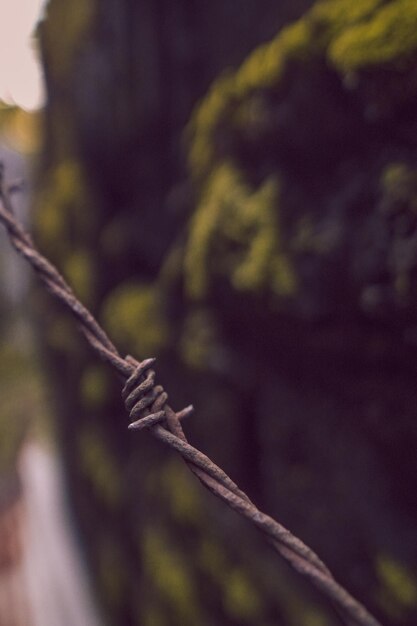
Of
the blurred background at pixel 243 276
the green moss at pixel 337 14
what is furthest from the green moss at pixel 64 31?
the green moss at pixel 337 14

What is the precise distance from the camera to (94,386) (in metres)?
1.91

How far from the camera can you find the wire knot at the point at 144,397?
483 millimetres

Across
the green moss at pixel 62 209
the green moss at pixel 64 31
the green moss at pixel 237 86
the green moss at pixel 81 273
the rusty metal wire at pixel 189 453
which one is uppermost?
the green moss at pixel 64 31

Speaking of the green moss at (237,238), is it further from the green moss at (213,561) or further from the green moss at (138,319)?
the green moss at (213,561)

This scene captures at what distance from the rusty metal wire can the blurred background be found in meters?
0.27

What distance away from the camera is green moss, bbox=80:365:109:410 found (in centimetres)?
188

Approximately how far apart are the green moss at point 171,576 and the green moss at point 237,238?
0.81m

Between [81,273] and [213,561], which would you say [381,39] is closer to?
[213,561]

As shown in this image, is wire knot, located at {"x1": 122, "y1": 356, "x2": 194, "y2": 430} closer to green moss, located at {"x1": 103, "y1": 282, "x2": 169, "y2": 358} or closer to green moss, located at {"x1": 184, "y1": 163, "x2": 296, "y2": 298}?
green moss, located at {"x1": 184, "y1": 163, "x2": 296, "y2": 298}

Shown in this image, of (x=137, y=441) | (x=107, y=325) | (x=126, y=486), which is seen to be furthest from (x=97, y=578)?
(x=107, y=325)

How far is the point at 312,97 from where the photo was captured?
763 mm

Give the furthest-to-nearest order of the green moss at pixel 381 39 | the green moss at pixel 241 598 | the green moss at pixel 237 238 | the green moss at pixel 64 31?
the green moss at pixel 64 31 → the green moss at pixel 241 598 → the green moss at pixel 237 238 → the green moss at pixel 381 39

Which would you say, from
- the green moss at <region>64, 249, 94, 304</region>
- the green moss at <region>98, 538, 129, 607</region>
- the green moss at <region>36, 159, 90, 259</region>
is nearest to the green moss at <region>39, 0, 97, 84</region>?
the green moss at <region>36, 159, 90, 259</region>

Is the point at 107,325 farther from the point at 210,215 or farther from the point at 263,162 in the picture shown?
the point at 263,162
